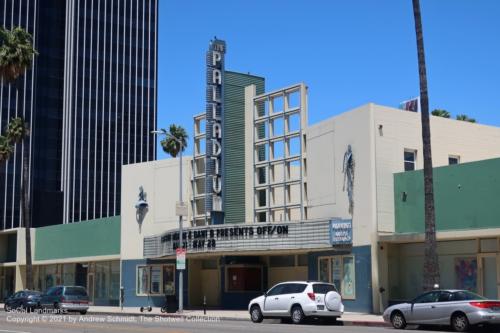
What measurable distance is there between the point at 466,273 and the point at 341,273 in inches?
232

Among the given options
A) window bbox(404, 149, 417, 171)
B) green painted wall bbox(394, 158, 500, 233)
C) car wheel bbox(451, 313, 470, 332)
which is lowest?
car wheel bbox(451, 313, 470, 332)

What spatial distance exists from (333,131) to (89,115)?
82662 millimetres

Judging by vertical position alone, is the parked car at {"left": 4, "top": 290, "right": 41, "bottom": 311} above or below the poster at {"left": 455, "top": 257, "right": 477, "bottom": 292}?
Answer: below

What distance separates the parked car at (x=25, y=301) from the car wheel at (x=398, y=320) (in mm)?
22789

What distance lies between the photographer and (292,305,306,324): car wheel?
28.1 meters

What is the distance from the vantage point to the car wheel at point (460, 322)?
23000mm

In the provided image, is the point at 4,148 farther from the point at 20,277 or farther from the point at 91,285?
the point at 91,285

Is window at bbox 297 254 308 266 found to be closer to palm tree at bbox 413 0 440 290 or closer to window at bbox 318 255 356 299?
window at bbox 318 255 356 299

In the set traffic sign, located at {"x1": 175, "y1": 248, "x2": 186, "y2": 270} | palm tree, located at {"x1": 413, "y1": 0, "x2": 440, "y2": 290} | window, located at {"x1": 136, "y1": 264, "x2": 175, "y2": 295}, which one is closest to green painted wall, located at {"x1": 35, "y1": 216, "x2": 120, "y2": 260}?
window, located at {"x1": 136, "y1": 264, "x2": 175, "y2": 295}

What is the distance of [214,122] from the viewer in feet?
133

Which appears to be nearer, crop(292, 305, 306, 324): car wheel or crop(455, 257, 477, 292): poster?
crop(292, 305, 306, 324): car wheel

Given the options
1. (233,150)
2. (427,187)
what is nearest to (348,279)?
(427,187)

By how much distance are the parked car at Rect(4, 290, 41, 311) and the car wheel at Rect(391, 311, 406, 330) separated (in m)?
22.8

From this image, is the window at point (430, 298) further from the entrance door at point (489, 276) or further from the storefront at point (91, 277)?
the storefront at point (91, 277)
